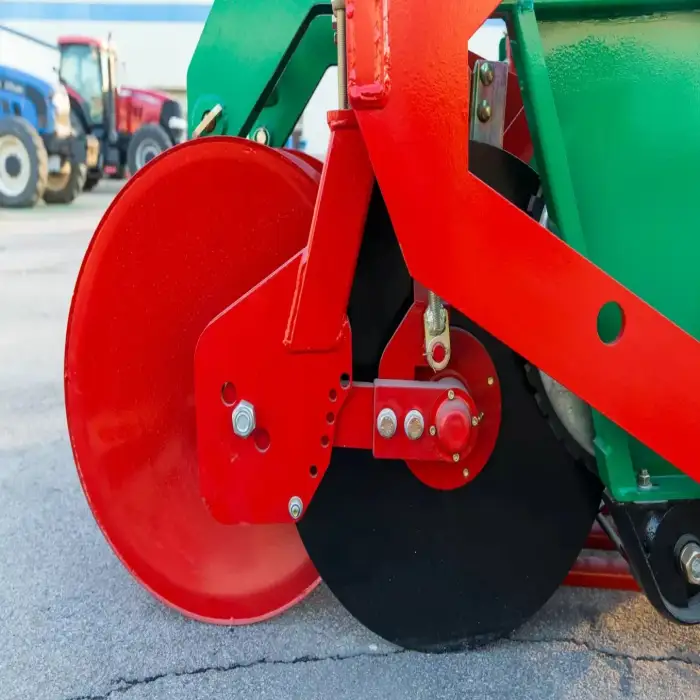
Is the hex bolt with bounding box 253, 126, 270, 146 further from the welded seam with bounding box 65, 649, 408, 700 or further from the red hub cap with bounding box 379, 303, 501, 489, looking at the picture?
the welded seam with bounding box 65, 649, 408, 700

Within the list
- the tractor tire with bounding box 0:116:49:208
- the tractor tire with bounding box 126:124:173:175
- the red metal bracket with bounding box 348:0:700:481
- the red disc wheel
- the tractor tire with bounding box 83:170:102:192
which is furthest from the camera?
the tractor tire with bounding box 83:170:102:192

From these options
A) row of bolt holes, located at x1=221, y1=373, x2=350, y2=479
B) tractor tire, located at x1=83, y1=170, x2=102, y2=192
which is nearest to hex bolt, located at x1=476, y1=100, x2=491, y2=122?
row of bolt holes, located at x1=221, y1=373, x2=350, y2=479

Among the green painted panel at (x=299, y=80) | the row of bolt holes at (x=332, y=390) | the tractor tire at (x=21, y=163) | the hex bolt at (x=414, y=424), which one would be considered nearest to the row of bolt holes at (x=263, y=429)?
the row of bolt holes at (x=332, y=390)

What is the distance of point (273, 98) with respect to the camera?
1632 millimetres

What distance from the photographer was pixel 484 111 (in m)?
1.23

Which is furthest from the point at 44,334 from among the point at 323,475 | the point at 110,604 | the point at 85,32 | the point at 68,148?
the point at 85,32

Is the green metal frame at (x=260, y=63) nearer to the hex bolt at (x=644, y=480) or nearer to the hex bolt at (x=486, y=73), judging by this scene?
the hex bolt at (x=486, y=73)

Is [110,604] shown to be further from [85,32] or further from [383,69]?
[85,32]

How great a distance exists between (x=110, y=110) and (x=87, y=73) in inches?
28.6

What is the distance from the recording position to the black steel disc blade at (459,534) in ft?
4.28

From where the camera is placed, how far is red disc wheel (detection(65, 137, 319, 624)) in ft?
4.50

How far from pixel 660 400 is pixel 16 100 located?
10.3m

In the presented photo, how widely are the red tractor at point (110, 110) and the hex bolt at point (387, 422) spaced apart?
12114mm

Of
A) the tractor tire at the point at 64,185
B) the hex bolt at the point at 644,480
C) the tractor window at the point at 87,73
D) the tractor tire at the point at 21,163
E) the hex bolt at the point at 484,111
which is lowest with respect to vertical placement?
the tractor tire at the point at 64,185
